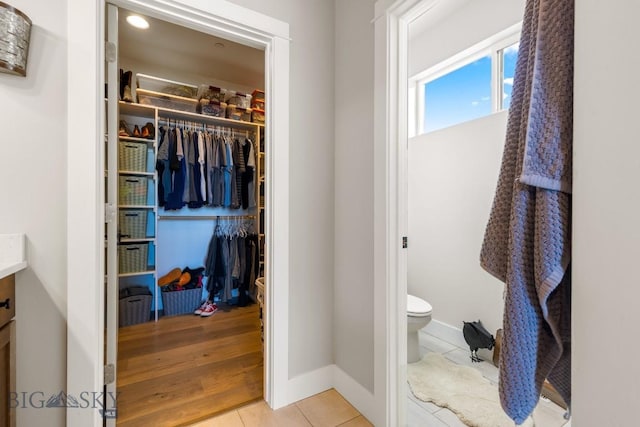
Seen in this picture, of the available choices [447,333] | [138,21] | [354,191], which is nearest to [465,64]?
[354,191]

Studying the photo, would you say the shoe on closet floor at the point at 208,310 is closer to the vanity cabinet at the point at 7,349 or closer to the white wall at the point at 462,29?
the vanity cabinet at the point at 7,349

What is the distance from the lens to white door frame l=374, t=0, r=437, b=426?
1405mm

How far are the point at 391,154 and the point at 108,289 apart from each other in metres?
1.50

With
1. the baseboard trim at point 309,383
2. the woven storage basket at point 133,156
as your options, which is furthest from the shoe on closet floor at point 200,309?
the baseboard trim at point 309,383

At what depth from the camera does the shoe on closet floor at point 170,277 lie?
3.07 metres

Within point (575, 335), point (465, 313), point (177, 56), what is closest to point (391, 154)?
point (575, 335)

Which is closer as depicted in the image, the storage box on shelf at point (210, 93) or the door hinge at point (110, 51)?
the door hinge at point (110, 51)

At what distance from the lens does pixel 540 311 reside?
62 cm

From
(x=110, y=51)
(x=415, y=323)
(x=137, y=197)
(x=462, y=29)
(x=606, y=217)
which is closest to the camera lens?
(x=606, y=217)

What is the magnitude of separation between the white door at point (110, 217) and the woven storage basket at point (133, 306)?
1.61 m

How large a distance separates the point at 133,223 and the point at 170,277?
0.71 metres

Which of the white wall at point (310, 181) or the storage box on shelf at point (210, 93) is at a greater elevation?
the storage box on shelf at point (210, 93)

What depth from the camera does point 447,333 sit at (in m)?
2.40

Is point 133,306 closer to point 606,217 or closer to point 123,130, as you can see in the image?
point 123,130
